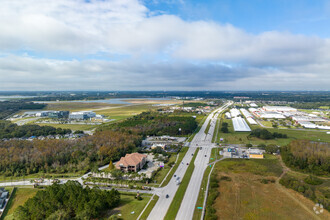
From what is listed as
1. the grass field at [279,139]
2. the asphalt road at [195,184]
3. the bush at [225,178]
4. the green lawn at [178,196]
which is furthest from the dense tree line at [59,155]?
the grass field at [279,139]

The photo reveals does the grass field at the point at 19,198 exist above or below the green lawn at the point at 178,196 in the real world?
below

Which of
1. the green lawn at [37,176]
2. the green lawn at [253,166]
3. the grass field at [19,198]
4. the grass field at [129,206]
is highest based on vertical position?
the green lawn at [253,166]

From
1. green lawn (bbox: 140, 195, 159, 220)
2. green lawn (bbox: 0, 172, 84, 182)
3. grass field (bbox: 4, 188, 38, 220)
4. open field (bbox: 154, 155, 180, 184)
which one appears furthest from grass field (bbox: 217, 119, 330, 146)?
grass field (bbox: 4, 188, 38, 220)

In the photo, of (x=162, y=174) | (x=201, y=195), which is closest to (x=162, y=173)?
(x=162, y=174)

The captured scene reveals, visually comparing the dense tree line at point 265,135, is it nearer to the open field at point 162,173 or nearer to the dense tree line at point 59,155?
the open field at point 162,173

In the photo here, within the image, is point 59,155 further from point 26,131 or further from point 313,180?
point 313,180

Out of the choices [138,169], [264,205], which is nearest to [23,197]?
[138,169]
